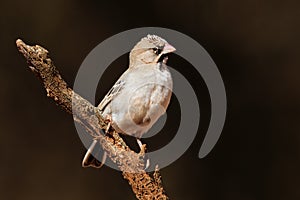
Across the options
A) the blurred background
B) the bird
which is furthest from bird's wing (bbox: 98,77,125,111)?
the blurred background

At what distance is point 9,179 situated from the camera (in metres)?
1.70

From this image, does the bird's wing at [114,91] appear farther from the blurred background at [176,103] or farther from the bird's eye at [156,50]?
the blurred background at [176,103]

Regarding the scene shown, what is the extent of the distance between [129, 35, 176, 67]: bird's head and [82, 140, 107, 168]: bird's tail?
0.14 m

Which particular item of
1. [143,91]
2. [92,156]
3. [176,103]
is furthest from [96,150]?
[176,103]

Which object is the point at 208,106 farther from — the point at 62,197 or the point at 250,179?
the point at 62,197

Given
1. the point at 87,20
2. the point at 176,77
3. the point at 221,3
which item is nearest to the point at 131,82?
the point at 176,77

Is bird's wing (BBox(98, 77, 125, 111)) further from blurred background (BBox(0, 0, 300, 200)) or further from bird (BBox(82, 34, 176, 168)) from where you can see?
blurred background (BBox(0, 0, 300, 200))

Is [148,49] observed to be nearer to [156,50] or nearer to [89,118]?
[156,50]

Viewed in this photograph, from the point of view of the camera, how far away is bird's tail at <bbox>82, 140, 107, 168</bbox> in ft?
2.90

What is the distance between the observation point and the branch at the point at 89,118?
802mm

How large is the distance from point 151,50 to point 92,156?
0.19 metres

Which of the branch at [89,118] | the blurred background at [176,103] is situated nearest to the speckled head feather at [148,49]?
the branch at [89,118]

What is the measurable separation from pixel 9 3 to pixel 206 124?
69 centimetres

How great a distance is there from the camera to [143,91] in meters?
0.88
